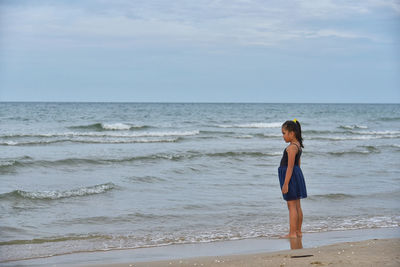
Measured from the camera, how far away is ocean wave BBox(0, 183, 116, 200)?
9.54 meters

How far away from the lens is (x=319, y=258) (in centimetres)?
508

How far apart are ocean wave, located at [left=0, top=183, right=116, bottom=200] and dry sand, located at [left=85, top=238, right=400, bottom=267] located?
4.71m

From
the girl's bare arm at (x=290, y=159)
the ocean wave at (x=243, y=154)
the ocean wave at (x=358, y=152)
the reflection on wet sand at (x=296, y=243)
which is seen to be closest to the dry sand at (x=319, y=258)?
the reflection on wet sand at (x=296, y=243)

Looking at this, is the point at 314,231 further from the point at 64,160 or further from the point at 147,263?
the point at 64,160

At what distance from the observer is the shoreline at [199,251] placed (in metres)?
5.70

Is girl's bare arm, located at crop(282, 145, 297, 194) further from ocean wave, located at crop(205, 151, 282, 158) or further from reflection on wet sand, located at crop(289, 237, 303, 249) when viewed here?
ocean wave, located at crop(205, 151, 282, 158)

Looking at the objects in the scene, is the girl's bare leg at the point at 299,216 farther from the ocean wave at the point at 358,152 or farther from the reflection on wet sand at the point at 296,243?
the ocean wave at the point at 358,152

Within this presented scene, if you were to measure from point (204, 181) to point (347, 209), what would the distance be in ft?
12.8

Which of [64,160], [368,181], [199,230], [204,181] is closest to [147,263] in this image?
[199,230]

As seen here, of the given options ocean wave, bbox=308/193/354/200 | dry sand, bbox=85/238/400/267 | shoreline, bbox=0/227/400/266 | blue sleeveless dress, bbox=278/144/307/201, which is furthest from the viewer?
ocean wave, bbox=308/193/354/200

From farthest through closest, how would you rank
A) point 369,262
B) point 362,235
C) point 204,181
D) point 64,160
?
point 64,160
point 204,181
point 362,235
point 369,262

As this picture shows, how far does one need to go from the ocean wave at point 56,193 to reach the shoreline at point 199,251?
3.71 metres

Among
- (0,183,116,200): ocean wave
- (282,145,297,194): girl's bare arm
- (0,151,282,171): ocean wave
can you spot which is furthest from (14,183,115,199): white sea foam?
(282,145,297,194): girl's bare arm

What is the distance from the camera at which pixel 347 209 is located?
358 inches
